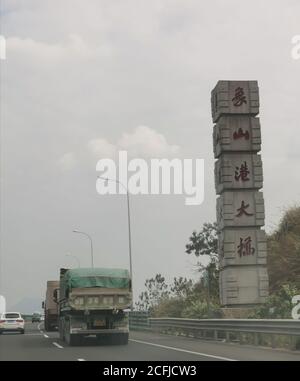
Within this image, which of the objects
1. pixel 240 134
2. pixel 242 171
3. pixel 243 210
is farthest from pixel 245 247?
pixel 240 134

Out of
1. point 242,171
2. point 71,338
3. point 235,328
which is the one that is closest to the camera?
point 235,328

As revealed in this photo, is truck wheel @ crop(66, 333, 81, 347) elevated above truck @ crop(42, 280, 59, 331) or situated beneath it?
situated beneath

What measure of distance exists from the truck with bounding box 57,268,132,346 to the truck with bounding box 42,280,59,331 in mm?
17863

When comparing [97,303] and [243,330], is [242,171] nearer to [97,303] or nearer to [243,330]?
[243,330]

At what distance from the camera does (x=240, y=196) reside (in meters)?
29.8

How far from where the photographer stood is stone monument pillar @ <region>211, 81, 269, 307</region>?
29781 millimetres

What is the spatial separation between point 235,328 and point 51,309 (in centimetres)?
2220

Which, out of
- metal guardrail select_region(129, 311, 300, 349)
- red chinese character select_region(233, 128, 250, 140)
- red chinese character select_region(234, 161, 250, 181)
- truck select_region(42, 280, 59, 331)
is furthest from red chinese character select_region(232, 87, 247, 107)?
truck select_region(42, 280, 59, 331)

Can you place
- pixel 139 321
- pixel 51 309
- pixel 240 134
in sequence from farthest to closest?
pixel 51 309, pixel 139 321, pixel 240 134

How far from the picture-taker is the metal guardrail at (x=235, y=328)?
63.5 ft

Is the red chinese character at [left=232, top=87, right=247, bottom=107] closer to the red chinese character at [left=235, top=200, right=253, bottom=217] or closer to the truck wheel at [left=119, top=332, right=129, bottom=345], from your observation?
the red chinese character at [left=235, top=200, right=253, bottom=217]

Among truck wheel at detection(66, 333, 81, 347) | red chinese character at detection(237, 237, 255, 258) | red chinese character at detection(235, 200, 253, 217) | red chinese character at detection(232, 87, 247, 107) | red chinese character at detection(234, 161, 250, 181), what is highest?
red chinese character at detection(232, 87, 247, 107)
